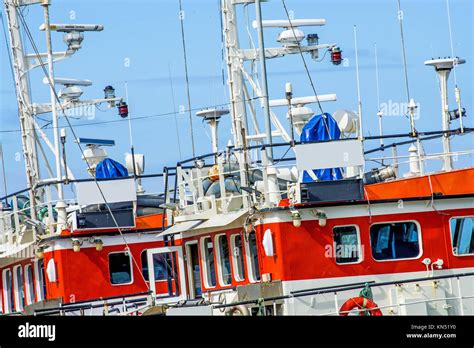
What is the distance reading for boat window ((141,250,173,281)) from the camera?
3462 cm

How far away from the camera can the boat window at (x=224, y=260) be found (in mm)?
29578

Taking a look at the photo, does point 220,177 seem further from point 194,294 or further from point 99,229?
point 99,229

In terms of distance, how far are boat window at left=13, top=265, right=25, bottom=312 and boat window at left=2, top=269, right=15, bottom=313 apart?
45 centimetres

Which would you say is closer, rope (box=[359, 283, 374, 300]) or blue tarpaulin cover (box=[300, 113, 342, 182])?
rope (box=[359, 283, 374, 300])

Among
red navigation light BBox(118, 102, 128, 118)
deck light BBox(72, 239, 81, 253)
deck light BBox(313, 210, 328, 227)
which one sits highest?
red navigation light BBox(118, 102, 128, 118)

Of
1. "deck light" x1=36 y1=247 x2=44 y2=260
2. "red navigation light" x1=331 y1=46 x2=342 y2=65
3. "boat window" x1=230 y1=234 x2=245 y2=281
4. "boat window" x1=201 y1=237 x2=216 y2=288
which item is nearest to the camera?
"boat window" x1=230 y1=234 x2=245 y2=281

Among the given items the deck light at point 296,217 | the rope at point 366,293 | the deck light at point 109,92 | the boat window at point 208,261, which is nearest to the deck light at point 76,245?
the boat window at point 208,261

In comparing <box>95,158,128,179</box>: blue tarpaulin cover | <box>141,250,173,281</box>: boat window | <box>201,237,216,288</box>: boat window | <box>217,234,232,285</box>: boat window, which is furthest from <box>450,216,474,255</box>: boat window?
<box>95,158,128,179</box>: blue tarpaulin cover

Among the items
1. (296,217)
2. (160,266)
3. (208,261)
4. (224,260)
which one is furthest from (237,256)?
(160,266)

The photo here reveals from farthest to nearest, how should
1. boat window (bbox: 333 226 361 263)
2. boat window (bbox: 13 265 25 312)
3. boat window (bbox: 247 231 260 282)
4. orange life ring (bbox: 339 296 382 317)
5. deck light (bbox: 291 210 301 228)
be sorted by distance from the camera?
boat window (bbox: 13 265 25 312) → boat window (bbox: 247 231 260 282) → boat window (bbox: 333 226 361 263) → deck light (bbox: 291 210 301 228) → orange life ring (bbox: 339 296 382 317)

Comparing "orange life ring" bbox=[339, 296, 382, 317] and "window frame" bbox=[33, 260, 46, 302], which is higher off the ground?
"window frame" bbox=[33, 260, 46, 302]

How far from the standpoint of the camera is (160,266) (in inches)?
1373

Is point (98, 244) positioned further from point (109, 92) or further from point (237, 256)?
point (109, 92)

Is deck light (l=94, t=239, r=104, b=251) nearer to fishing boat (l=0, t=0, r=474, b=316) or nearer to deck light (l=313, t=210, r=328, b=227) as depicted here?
fishing boat (l=0, t=0, r=474, b=316)
